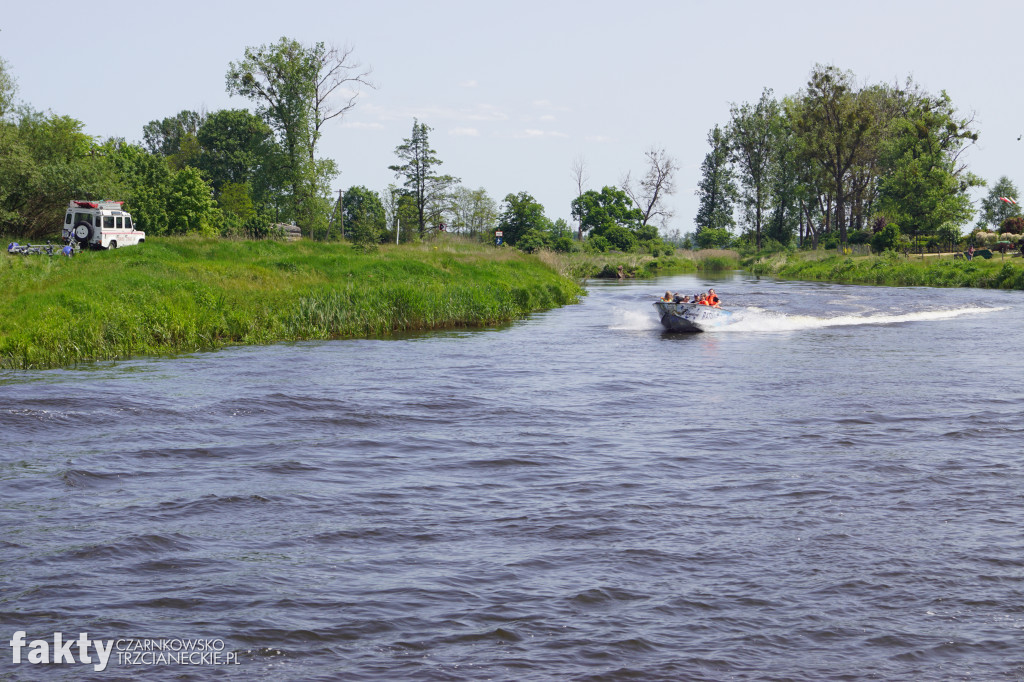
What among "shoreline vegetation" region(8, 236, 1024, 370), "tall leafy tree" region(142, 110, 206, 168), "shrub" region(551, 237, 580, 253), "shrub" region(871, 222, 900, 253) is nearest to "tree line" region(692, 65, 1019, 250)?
"shrub" region(871, 222, 900, 253)

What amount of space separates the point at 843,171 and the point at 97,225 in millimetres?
70598

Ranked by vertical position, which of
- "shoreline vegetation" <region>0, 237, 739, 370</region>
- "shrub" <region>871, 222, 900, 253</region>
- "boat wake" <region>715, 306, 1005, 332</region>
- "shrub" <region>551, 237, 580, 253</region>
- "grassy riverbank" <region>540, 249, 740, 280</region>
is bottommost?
"boat wake" <region>715, 306, 1005, 332</region>

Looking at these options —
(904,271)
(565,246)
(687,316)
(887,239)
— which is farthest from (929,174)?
(687,316)

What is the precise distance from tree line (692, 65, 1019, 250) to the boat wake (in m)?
40.1

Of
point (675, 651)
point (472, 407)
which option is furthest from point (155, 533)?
point (472, 407)

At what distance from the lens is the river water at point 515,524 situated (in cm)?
686

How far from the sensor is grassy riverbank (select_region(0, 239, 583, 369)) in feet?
70.1

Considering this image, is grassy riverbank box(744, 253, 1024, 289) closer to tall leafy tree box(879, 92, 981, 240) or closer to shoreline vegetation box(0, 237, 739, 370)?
tall leafy tree box(879, 92, 981, 240)

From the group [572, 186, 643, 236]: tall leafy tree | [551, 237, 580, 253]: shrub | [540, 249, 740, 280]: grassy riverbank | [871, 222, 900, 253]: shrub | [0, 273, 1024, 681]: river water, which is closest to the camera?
[0, 273, 1024, 681]: river water

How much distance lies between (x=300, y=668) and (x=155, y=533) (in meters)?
3.57

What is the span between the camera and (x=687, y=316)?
30.3 metres

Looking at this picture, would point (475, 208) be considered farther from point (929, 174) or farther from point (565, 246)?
point (929, 174)

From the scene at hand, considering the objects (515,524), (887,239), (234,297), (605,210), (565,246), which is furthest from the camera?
(605,210)

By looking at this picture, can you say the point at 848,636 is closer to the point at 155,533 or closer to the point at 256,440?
the point at 155,533
